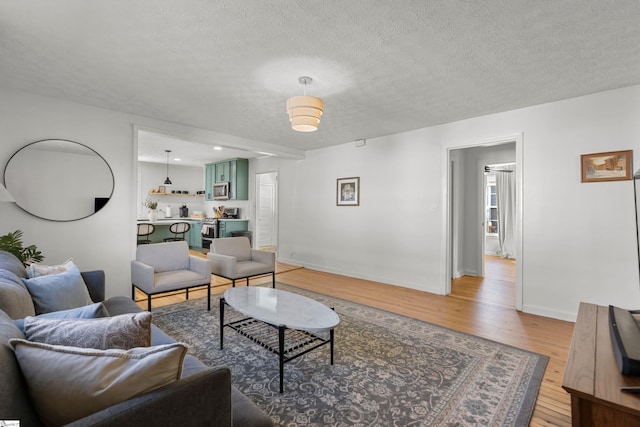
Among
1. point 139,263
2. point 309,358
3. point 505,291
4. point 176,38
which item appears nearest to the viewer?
point 176,38

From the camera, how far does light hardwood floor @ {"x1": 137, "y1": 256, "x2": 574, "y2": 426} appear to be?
6.41 feet

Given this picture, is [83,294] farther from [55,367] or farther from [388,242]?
[388,242]

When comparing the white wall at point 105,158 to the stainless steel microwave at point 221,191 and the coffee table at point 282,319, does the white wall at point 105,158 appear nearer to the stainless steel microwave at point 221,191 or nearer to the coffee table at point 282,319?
the coffee table at point 282,319

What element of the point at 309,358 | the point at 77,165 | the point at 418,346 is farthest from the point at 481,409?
the point at 77,165

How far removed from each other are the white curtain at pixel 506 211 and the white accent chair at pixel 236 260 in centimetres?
614

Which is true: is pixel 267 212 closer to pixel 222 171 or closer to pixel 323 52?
pixel 222 171

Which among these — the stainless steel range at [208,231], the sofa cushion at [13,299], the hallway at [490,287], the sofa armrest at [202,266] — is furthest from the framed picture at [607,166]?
the stainless steel range at [208,231]

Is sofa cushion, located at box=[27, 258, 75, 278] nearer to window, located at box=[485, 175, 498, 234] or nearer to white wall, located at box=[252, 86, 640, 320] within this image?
white wall, located at box=[252, 86, 640, 320]

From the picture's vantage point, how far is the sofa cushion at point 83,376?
83 centimetres

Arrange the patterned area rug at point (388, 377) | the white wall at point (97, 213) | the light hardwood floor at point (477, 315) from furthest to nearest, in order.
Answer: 1. the white wall at point (97, 213)
2. the light hardwood floor at point (477, 315)
3. the patterned area rug at point (388, 377)

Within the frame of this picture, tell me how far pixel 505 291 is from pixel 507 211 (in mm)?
3915

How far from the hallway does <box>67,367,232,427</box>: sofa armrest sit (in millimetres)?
3854

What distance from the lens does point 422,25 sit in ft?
6.51

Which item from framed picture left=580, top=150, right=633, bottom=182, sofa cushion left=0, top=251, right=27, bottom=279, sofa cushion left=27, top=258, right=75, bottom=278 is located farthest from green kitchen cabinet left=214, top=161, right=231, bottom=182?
framed picture left=580, top=150, right=633, bottom=182
